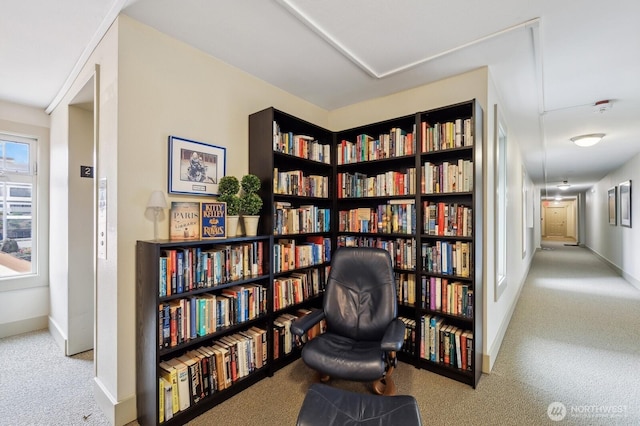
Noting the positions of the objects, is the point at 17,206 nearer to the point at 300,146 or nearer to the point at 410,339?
the point at 300,146

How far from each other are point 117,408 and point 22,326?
2.51 metres

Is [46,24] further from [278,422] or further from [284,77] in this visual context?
[278,422]

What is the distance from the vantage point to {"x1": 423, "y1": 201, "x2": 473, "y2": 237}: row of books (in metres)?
2.30

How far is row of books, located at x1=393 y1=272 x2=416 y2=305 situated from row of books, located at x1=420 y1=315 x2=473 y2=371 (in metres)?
0.19

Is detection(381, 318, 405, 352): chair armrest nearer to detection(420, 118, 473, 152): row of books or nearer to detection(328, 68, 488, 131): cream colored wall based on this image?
detection(420, 118, 473, 152): row of books

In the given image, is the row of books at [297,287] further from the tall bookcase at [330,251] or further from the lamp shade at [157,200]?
the lamp shade at [157,200]

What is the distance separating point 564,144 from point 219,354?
5813 mm

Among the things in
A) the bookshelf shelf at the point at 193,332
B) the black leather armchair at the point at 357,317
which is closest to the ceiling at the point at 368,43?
the bookshelf shelf at the point at 193,332

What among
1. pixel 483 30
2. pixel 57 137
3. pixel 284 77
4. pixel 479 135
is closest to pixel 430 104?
pixel 479 135

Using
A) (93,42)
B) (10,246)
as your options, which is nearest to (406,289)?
(93,42)

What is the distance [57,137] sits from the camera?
3.04 m

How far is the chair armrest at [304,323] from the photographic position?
6.49 feet

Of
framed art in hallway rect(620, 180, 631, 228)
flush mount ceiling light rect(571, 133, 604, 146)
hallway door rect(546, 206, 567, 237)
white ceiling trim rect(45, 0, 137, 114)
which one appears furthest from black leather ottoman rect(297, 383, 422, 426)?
hallway door rect(546, 206, 567, 237)

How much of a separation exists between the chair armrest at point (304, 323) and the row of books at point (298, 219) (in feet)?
2.51
